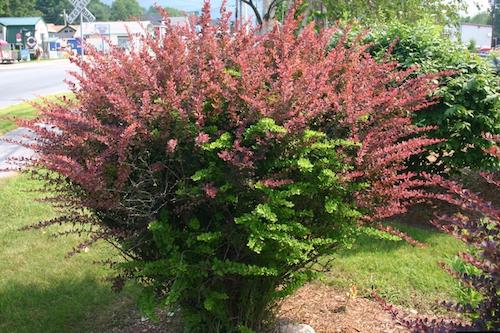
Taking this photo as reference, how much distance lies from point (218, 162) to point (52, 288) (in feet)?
8.16

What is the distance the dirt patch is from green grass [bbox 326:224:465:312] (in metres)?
0.16

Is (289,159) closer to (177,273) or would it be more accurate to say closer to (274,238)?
(274,238)

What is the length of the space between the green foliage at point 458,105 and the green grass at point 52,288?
11.0 ft

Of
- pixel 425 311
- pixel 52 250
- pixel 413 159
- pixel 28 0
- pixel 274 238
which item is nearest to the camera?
pixel 274 238

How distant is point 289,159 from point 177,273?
816mm

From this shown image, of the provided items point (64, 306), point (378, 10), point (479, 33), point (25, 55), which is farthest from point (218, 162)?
point (479, 33)

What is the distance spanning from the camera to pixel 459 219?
→ 2365 millimetres

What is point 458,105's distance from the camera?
5.53 metres

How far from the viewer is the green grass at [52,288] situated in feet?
13.2

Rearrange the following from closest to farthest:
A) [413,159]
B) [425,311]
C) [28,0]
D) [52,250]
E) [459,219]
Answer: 1. [459,219]
2. [425,311]
3. [52,250]
4. [413,159]
5. [28,0]

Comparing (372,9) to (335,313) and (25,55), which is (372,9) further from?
(25,55)

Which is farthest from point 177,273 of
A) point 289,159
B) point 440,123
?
point 440,123

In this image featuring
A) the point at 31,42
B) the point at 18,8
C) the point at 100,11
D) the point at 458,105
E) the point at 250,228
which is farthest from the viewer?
the point at 100,11

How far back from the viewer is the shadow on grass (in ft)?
13.0
